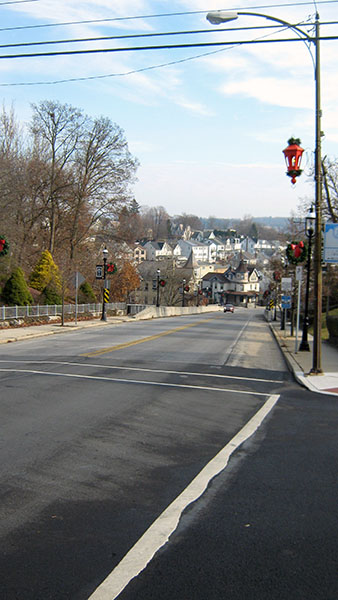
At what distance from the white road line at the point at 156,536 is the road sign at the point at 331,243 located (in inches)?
368

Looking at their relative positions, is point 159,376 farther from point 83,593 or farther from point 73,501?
point 83,593

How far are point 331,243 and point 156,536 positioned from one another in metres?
12.5

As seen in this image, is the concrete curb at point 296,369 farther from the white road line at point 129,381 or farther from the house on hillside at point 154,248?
the house on hillside at point 154,248

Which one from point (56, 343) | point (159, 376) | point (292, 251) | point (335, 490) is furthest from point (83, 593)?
point (292, 251)

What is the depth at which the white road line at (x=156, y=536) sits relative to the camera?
4.04m

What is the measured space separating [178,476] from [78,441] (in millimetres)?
1917

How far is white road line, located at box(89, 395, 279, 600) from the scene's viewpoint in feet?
13.3

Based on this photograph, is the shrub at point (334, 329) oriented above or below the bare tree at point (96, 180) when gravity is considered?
below

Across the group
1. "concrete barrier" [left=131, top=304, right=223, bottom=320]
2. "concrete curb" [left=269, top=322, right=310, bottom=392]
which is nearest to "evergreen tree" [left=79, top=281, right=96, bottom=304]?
"concrete barrier" [left=131, top=304, right=223, bottom=320]

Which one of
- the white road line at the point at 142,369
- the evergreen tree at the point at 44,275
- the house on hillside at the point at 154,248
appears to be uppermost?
the house on hillside at the point at 154,248

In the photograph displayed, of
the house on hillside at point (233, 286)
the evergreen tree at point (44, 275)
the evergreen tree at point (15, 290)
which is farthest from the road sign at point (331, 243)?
the house on hillside at point (233, 286)

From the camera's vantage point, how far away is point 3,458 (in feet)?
23.1

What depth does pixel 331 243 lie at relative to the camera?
1602 cm

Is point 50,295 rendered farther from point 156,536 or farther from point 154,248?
point 154,248
